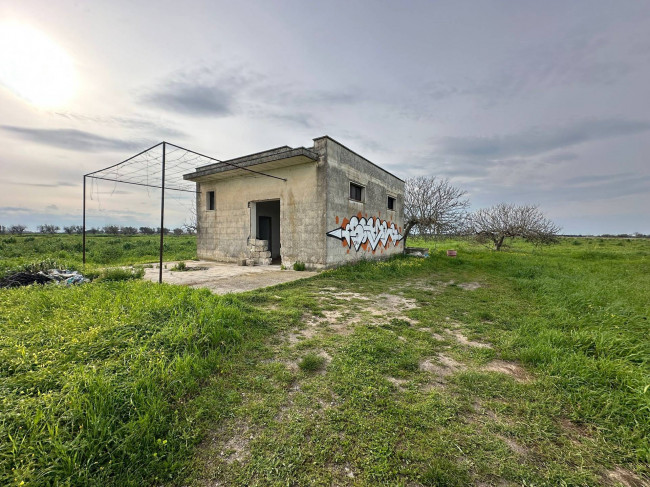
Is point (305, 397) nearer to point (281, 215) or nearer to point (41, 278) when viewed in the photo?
point (41, 278)

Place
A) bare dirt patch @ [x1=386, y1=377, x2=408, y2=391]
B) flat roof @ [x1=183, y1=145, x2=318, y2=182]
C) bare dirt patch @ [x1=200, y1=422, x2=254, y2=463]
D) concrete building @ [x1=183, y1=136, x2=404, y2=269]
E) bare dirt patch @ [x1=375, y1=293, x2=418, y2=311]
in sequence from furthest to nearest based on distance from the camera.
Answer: concrete building @ [x1=183, y1=136, x2=404, y2=269] → flat roof @ [x1=183, y1=145, x2=318, y2=182] → bare dirt patch @ [x1=375, y1=293, x2=418, y2=311] → bare dirt patch @ [x1=386, y1=377, x2=408, y2=391] → bare dirt patch @ [x1=200, y1=422, x2=254, y2=463]

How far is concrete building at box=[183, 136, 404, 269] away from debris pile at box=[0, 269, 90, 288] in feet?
17.2

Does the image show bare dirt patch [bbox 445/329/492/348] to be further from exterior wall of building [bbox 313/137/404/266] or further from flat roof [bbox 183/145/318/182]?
flat roof [bbox 183/145/318/182]

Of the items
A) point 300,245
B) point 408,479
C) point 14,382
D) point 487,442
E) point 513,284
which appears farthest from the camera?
point 300,245

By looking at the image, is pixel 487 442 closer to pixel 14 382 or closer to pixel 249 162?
pixel 14 382

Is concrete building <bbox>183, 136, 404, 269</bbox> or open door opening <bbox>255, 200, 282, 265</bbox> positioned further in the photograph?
open door opening <bbox>255, 200, 282, 265</bbox>

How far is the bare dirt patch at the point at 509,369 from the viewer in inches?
110

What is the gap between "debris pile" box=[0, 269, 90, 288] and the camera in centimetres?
529

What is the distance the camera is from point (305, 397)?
236 centimetres

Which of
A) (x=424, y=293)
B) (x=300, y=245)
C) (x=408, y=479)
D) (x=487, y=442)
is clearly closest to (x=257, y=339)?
(x=408, y=479)

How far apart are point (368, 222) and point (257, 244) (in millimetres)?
4979

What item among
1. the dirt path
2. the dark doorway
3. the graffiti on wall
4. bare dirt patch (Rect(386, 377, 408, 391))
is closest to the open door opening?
the dark doorway

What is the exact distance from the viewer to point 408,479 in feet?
5.37

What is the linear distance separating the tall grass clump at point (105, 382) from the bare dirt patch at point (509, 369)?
2.83 meters
